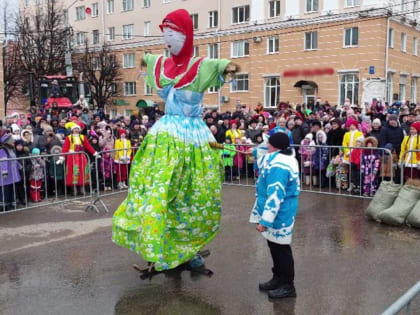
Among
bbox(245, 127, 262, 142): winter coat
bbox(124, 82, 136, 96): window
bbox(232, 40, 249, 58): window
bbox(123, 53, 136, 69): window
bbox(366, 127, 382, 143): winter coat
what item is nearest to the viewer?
bbox(366, 127, 382, 143): winter coat

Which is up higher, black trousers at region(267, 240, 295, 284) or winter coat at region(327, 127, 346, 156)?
winter coat at region(327, 127, 346, 156)

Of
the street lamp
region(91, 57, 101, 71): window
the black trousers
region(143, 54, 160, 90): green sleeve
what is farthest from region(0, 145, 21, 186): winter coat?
region(91, 57, 101, 71): window

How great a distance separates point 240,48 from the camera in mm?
31375

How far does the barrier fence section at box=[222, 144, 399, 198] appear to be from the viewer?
354 inches

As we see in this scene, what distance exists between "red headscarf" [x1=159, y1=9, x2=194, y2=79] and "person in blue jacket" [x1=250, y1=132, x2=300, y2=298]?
46.6 inches

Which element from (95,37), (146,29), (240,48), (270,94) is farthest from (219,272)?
(95,37)

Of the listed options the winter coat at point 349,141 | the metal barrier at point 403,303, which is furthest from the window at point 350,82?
the metal barrier at point 403,303

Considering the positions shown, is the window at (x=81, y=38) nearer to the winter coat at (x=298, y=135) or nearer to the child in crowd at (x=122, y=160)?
the child in crowd at (x=122, y=160)

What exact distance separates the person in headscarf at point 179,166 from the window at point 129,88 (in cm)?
3670

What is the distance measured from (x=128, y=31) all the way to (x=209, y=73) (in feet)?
124

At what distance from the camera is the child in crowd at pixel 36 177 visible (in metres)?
9.12

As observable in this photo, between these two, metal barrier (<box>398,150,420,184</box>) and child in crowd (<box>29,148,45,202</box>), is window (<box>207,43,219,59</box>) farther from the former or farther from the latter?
metal barrier (<box>398,150,420,184</box>)

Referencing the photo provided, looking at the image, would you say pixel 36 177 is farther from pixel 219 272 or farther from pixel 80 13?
pixel 80 13

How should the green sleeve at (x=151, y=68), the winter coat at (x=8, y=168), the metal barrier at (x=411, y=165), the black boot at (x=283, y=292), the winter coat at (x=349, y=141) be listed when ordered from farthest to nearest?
the winter coat at (x=349, y=141) < the metal barrier at (x=411, y=165) < the winter coat at (x=8, y=168) < the green sleeve at (x=151, y=68) < the black boot at (x=283, y=292)
